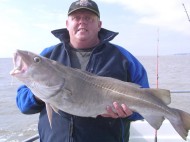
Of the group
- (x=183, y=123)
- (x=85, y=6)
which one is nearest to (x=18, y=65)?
(x=85, y=6)

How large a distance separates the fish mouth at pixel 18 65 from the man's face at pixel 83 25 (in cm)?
90

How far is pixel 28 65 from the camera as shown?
304 centimetres

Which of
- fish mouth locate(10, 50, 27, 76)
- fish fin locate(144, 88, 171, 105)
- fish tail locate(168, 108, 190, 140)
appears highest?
fish mouth locate(10, 50, 27, 76)

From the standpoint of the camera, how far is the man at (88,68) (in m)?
3.45

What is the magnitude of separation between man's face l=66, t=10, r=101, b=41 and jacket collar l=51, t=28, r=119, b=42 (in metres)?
0.14

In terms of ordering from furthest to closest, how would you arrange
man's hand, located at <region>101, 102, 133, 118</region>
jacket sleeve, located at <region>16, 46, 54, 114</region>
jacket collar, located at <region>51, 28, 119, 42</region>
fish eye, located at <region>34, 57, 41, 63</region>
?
jacket collar, located at <region>51, 28, 119, 42</region> < jacket sleeve, located at <region>16, 46, 54, 114</region> < man's hand, located at <region>101, 102, 133, 118</region> < fish eye, located at <region>34, 57, 41, 63</region>

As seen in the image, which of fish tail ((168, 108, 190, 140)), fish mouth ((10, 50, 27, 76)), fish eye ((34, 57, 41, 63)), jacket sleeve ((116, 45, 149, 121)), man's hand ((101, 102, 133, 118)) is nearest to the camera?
fish mouth ((10, 50, 27, 76))

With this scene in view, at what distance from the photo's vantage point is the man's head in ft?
12.2

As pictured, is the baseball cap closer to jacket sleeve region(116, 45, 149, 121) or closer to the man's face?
the man's face

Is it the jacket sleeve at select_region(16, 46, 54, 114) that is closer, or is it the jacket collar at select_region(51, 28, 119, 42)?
the jacket sleeve at select_region(16, 46, 54, 114)

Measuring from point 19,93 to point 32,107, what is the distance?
Answer: 0.33 m

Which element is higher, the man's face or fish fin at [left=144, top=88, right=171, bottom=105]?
the man's face

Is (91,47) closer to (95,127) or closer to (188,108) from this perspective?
(95,127)

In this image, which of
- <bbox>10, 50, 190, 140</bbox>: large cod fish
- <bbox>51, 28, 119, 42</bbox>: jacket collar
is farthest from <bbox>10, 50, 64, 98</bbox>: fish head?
<bbox>51, 28, 119, 42</bbox>: jacket collar
